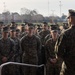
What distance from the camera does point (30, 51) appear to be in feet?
33.4

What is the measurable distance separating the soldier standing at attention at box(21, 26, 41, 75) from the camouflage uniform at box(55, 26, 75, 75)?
3980 mm

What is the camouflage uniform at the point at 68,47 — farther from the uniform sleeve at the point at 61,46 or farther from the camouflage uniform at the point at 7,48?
the camouflage uniform at the point at 7,48

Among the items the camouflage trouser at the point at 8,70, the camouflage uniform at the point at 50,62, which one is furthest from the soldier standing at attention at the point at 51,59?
the camouflage trouser at the point at 8,70

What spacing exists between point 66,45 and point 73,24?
16.7 inches

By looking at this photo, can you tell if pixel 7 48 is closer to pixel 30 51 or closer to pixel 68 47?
pixel 30 51

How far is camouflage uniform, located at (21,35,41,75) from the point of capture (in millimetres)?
10125

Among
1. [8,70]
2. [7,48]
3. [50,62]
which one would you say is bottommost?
[8,70]

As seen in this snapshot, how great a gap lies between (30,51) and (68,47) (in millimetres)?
4188

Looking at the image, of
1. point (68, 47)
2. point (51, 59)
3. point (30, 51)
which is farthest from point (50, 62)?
point (68, 47)

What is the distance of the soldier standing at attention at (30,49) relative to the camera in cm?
1011

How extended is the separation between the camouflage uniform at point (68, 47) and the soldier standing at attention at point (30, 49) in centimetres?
398

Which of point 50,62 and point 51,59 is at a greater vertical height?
point 51,59

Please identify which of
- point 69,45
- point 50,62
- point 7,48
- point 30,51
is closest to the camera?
point 69,45

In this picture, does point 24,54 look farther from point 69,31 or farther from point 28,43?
point 69,31
